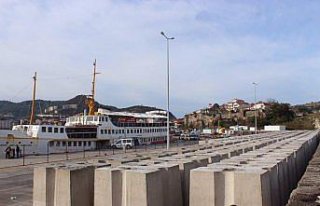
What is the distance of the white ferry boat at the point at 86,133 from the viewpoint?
41750 mm

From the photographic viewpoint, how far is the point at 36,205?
7250 millimetres

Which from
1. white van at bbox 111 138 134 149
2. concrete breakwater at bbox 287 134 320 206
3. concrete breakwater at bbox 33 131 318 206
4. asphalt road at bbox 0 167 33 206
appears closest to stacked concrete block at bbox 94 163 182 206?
concrete breakwater at bbox 33 131 318 206

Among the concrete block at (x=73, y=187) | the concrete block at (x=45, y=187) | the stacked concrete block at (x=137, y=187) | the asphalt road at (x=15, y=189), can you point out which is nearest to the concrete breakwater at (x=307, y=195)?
the stacked concrete block at (x=137, y=187)

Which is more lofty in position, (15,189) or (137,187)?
(137,187)

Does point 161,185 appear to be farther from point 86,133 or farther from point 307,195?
point 86,133

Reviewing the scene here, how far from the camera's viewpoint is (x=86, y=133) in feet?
162

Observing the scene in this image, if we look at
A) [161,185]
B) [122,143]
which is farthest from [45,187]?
[122,143]

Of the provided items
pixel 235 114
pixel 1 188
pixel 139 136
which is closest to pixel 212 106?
pixel 235 114

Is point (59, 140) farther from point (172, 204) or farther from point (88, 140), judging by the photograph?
point (172, 204)

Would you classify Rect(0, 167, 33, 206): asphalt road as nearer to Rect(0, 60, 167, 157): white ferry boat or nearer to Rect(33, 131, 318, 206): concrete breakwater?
Rect(33, 131, 318, 206): concrete breakwater

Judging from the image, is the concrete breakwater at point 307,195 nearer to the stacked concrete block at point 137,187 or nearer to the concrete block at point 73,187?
the stacked concrete block at point 137,187

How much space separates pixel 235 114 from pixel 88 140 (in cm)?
9858

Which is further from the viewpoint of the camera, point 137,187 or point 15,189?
point 15,189

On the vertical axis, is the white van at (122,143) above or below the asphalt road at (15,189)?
above
